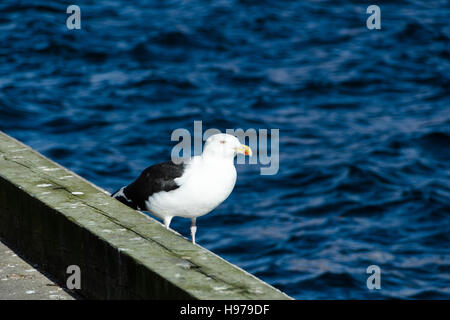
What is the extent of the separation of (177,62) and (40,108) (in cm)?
412

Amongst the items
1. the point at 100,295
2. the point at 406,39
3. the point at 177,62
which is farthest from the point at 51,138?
the point at 100,295

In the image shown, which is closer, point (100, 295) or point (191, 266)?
point (191, 266)

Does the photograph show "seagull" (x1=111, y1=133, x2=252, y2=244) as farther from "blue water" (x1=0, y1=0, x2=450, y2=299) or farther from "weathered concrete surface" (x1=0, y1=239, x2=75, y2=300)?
"blue water" (x1=0, y1=0, x2=450, y2=299)

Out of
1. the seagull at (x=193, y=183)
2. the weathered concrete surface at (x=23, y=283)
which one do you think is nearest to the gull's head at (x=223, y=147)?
the seagull at (x=193, y=183)

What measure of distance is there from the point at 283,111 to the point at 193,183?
13.6 m

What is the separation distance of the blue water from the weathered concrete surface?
712 cm

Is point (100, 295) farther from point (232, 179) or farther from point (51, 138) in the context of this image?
point (51, 138)

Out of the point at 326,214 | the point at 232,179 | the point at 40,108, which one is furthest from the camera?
the point at 40,108

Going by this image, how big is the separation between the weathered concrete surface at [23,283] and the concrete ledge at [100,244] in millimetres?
90

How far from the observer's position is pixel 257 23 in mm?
25453

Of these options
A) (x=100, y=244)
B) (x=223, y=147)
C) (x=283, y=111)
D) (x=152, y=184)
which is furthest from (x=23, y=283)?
(x=283, y=111)

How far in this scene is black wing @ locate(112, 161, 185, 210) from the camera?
716 cm

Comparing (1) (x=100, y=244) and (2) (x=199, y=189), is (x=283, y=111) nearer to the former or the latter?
(2) (x=199, y=189)

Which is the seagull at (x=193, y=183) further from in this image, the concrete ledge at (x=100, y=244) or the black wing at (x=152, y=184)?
the concrete ledge at (x=100, y=244)
